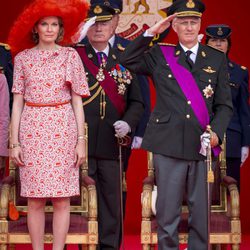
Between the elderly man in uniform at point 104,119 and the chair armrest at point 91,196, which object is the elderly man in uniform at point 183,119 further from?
the elderly man in uniform at point 104,119

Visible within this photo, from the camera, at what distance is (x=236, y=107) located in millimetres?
7918

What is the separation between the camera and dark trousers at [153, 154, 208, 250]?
6.62 metres

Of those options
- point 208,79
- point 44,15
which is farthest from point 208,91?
point 44,15

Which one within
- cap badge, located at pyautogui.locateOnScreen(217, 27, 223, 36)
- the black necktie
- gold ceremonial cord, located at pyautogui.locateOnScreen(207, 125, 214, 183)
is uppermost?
cap badge, located at pyautogui.locateOnScreen(217, 27, 223, 36)

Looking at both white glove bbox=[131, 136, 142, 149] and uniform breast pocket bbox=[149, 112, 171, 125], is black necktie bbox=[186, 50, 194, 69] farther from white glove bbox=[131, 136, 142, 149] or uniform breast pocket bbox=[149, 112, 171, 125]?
white glove bbox=[131, 136, 142, 149]

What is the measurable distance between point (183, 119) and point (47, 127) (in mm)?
769

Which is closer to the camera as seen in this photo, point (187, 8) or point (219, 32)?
point (187, 8)

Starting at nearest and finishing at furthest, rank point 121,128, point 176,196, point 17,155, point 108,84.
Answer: point 17,155, point 176,196, point 121,128, point 108,84

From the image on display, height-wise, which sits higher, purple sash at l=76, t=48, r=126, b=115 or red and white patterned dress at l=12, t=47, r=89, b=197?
purple sash at l=76, t=48, r=126, b=115

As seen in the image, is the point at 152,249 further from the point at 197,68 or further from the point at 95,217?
the point at 197,68

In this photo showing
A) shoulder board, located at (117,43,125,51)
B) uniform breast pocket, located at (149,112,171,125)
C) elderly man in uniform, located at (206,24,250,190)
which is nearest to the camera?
uniform breast pocket, located at (149,112,171,125)

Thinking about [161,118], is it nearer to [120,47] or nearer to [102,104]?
[102,104]

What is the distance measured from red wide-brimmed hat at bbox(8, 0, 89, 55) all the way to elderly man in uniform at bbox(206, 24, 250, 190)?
1.42 metres

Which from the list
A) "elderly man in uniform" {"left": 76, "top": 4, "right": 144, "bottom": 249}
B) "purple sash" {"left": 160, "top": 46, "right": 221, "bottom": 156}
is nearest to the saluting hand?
"purple sash" {"left": 160, "top": 46, "right": 221, "bottom": 156}
